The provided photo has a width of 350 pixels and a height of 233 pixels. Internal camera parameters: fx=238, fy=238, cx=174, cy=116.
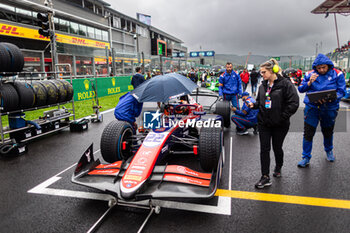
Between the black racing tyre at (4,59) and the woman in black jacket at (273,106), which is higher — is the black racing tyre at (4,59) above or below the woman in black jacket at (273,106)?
above

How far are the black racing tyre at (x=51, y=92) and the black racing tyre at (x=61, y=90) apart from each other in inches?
4.9

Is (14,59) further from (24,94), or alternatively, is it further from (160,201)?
(160,201)

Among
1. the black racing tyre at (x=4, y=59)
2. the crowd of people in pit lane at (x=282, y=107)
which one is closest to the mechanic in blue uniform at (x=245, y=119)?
the crowd of people in pit lane at (x=282, y=107)

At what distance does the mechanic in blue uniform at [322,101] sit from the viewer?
385 cm

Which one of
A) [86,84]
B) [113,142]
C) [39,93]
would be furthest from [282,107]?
[86,84]

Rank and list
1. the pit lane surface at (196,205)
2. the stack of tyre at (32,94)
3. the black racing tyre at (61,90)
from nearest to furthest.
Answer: the pit lane surface at (196,205)
the stack of tyre at (32,94)
the black racing tyre at (61,90)

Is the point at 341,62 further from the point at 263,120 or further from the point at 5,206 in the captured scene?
the point at 5,206

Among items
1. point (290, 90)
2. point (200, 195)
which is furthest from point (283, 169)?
point (200, 195)

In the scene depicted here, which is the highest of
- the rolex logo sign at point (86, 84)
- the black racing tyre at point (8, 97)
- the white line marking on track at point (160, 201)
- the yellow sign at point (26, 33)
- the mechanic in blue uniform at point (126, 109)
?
the yellow sign at point (26, 33)

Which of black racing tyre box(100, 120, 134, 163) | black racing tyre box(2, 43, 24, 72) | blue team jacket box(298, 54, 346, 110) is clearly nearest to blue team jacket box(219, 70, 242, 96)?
blue team jacket box(298, 54, 346, 110)

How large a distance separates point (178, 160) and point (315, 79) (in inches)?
108

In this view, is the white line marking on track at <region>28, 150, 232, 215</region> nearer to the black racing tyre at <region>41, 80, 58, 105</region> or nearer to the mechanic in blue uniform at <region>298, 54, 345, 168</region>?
the mechanic in blue uniform at <region>298, 54, 345, 168</region>

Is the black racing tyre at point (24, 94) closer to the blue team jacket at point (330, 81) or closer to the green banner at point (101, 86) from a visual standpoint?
the green banner at point (101, 86)

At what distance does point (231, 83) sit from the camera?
7.07 metres
